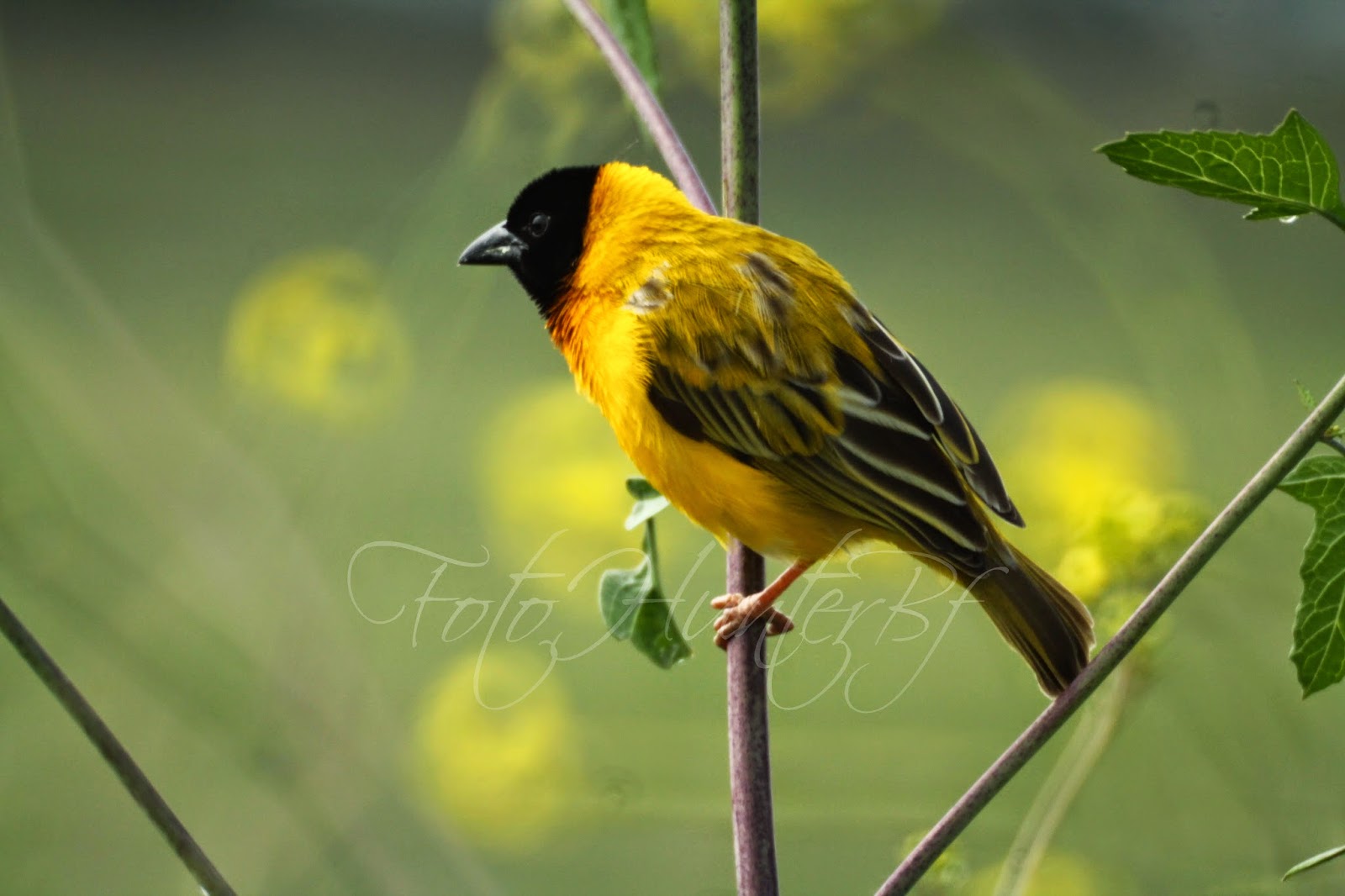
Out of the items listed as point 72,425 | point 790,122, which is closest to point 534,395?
point 72,425

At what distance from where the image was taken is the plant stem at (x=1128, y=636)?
71cm

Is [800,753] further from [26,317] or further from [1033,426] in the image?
[26,317]

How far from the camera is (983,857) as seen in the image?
6.02 ft

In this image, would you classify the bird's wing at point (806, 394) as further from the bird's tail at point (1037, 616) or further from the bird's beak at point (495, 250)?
the bird's beak at point (495, 250)

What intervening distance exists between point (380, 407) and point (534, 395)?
0.28m

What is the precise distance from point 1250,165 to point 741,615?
0.63 m

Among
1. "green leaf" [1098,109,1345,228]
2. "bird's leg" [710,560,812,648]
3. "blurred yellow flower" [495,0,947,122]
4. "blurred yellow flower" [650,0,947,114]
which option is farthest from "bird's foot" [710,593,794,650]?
"blurred yellow flower" [650,0,947,114]

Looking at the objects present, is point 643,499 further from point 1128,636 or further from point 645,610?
point 1128,636

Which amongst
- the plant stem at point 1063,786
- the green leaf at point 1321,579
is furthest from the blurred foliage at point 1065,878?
the green leaf at point 1321,579

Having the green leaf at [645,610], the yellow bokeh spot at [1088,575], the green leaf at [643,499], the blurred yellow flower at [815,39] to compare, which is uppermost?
the blurred yellow flower at [815,39]

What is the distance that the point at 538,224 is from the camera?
1.71 meters

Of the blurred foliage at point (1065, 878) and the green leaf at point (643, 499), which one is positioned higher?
the green leaf at point (643, 499)

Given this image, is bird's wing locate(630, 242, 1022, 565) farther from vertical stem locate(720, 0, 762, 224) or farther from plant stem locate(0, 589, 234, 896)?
plant stem locate(0, 589, 234, 896)

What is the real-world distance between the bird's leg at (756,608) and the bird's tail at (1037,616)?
0.67 ft
